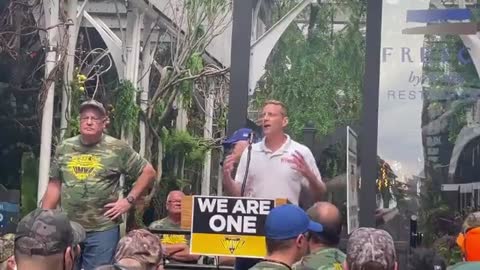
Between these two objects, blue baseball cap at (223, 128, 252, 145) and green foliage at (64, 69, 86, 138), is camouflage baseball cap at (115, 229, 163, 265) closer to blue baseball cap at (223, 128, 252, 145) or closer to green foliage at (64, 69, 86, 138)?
blue baseball cap at (223, 128, 252, 145)

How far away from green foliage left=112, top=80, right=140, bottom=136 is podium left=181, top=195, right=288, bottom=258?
20.5 ft

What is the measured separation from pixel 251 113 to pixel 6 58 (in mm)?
5319

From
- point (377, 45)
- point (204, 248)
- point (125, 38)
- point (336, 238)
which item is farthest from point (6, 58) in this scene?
point (336, 238)

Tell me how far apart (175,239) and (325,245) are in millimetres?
3063

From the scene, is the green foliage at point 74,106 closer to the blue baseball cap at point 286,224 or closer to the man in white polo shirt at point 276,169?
the man in white polo shirt at point 276,169

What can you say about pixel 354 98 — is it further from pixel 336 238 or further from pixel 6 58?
pixel 6 58

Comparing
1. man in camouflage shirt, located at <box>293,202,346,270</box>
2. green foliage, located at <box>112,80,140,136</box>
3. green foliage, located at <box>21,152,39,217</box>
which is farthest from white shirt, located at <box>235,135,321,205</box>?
green foliage, located at <box>112,80,140,136</box>

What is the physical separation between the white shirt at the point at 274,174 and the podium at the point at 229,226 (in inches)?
28.3

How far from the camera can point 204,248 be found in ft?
15.0

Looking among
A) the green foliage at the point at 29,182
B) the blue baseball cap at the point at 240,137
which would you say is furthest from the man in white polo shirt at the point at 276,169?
the green foliage at the point at 29,182

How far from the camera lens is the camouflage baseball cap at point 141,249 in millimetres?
3523

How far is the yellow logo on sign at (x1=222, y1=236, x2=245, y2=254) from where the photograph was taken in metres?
4.52

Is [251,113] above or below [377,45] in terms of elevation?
below

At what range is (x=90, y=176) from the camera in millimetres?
5238
